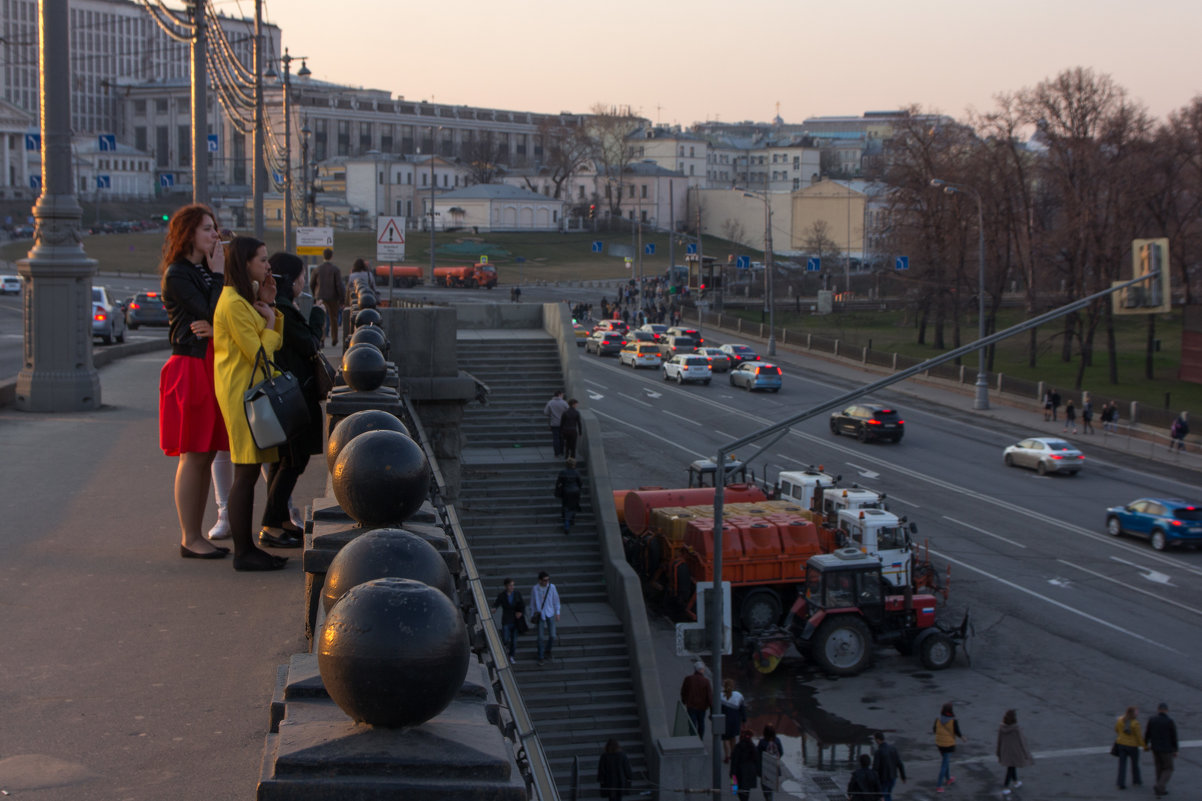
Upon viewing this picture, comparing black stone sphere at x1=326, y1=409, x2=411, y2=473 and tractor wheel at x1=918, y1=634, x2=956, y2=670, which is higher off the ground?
black stone sphere at x1=326, y1=409, x2=411, y2=473

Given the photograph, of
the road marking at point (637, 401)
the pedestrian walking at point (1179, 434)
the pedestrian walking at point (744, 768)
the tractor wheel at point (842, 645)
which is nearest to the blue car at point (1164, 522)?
the tractor wheel at point (842, 645)

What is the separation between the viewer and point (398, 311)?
2067 cm

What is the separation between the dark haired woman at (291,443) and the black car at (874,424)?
3662 centimetres

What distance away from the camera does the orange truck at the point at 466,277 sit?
294 feet

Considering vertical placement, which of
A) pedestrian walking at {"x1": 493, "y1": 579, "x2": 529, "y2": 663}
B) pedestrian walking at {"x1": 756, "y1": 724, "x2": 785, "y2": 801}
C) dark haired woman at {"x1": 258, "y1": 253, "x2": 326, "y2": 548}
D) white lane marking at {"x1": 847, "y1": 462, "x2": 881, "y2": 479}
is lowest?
pedestrian walking at {"x1": 756, "y1": 724, "x2": 785, "y2": 801}

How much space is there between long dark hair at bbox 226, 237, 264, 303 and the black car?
37.7 meters

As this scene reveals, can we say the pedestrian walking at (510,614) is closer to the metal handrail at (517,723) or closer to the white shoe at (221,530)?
the white shoe at (221,530)

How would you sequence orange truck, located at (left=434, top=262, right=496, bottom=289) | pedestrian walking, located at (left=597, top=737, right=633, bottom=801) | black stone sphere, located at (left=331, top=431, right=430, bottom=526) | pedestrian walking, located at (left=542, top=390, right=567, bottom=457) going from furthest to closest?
orange truck, located at (left=434, top=262, right=496, bottom=289)
pedestrian walking, located at (left=542, top=390, right=567, bottom=457)
pedestrian walking, located at (left=597, top=737, right=633, bottom=801)
black stone sphere, located at (left=331, top=431, right=430, bottom=526)

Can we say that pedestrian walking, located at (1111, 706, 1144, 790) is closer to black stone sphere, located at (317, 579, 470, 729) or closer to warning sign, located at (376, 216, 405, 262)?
warning sign, located at (376, 216, 405, 262)

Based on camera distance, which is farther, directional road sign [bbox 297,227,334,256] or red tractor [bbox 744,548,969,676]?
directional road sign [bbox 297,227,334,256]

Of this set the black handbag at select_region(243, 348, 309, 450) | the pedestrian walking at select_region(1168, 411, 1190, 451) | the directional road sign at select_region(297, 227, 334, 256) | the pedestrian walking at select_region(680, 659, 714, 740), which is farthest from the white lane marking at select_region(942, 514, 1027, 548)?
the black handbag at select_region(243, 348, 309, 450)

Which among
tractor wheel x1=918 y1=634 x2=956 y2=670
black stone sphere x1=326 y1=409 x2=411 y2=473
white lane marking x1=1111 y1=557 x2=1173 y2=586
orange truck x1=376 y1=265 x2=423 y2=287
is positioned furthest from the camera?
orange truck x1=376 y1=265 x2=423 y2=287

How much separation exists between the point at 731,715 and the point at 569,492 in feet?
20.3

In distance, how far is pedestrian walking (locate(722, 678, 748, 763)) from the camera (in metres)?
19.3
